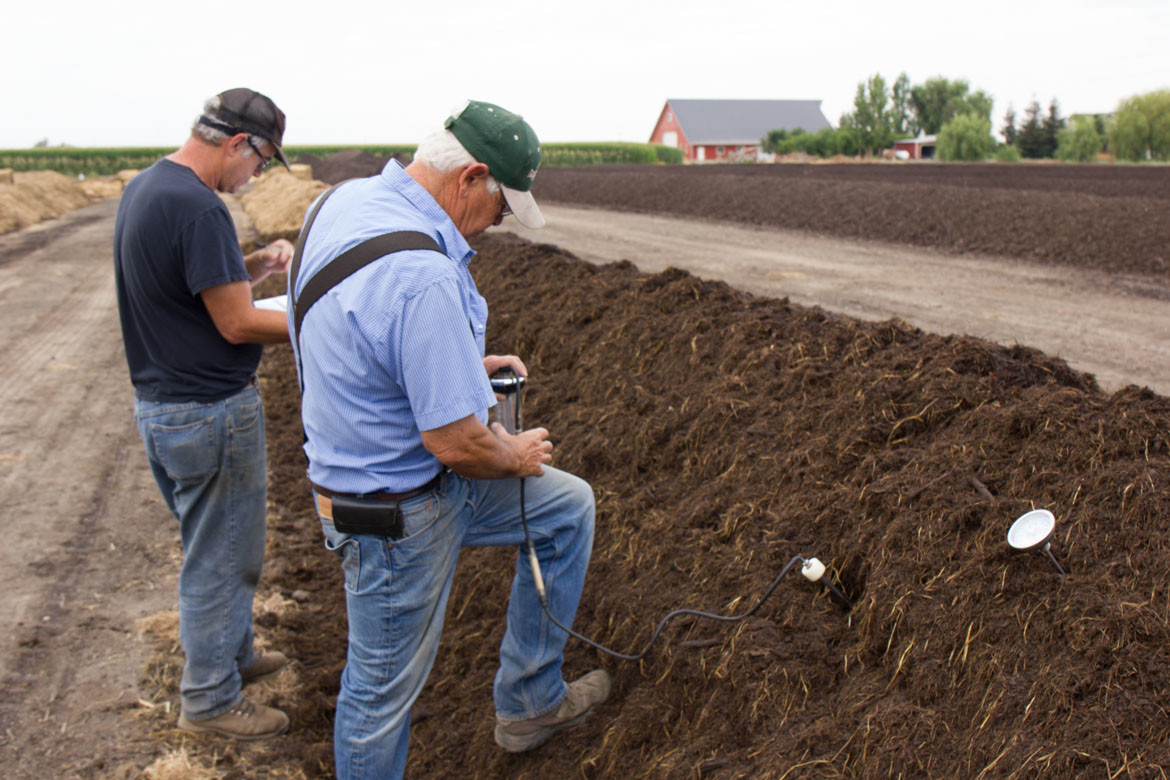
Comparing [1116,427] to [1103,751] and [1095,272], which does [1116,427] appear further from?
[1095,272]

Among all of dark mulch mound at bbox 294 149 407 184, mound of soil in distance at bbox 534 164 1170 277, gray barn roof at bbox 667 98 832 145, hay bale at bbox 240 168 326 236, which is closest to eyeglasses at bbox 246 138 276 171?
Answer: mound of soil in distance at bbox 534 164 1170 277

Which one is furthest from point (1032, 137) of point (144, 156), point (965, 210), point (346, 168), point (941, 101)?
point (144, 156)

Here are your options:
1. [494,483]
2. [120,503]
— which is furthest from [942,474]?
[120,503]

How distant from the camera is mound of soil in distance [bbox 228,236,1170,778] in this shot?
8.57 feet

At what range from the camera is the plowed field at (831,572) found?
2617 millimetres

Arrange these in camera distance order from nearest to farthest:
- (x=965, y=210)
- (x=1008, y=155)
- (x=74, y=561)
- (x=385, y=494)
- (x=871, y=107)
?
(x=385, y=494), (x=74, y=561), (x=965, y=210), (x=1008, y=155), (x=871, y=107)

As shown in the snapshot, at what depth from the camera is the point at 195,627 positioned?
3.55 m

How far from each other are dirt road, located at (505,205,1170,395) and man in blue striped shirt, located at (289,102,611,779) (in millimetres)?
4963

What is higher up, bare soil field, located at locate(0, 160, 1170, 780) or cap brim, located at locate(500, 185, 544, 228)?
cap brim, located at locate(500, 185, 544, 228)

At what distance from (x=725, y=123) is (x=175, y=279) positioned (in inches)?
3655

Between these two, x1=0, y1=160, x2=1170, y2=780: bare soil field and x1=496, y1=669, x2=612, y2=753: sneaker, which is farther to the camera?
x1=496, y1=669, x2=612, y2=753: sneaker

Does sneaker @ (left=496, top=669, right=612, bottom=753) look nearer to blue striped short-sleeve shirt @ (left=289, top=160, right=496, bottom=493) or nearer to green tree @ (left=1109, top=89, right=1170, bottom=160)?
blue striped short-sleeve shirt @ (left=289, top=160, right=496, bottom=493)

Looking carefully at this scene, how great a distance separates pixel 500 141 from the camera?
2459 mm

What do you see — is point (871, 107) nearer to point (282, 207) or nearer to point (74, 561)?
point (282, 207)
